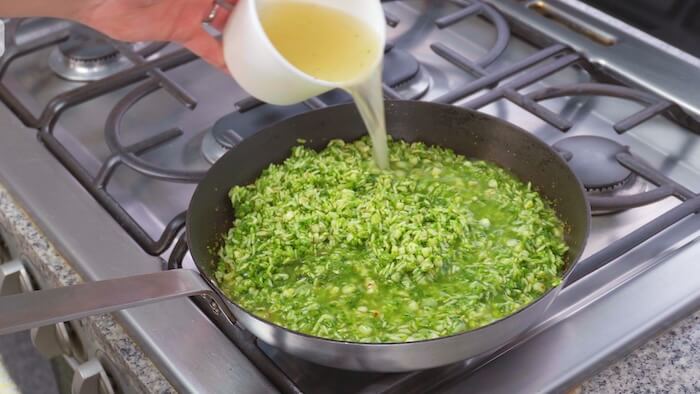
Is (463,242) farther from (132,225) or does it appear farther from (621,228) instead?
(132,225)

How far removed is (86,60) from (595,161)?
41.1 inches

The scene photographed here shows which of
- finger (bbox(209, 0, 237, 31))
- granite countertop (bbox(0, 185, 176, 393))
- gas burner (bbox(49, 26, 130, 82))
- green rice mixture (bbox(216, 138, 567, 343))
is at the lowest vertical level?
granite countertop (bbox(0, 185, 176, 393))

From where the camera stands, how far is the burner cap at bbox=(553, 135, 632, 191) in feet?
4.12

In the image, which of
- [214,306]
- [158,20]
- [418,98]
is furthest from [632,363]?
[158,20]

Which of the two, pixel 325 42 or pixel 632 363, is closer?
pixel 632 363

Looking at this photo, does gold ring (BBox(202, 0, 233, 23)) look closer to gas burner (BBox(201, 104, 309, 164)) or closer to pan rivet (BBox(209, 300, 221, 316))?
gas burner (BBox(201, 104, 309, 164))

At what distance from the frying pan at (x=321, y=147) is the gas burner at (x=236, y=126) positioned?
0.14 meters

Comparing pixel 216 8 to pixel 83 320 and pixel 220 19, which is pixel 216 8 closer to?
pixel 220 19

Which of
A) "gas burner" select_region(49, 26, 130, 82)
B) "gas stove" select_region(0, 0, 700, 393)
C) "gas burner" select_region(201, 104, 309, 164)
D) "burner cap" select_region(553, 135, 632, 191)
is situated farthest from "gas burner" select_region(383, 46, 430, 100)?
"gas burner" select_region(49, 26, 130, 82)

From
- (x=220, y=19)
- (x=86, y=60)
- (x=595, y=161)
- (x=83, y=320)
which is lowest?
(x=83, y=320)

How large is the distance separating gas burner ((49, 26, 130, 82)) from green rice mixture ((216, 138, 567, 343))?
56 centimetres

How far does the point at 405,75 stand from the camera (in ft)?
5.03

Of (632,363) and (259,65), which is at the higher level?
(259,65)

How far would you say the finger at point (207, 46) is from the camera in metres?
1.32
